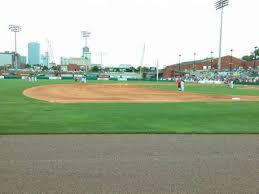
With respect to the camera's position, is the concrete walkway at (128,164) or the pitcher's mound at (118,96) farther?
the pitcher's mound at (118,96)

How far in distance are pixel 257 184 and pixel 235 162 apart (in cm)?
158

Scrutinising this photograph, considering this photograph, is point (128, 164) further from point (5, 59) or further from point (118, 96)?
point (5, 59)

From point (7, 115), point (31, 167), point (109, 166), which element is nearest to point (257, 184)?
point (109, 166)

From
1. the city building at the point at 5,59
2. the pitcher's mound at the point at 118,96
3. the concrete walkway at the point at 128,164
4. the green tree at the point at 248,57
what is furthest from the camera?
the city building at the point at 5,59

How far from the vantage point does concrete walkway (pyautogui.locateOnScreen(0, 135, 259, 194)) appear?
5949 millimetres

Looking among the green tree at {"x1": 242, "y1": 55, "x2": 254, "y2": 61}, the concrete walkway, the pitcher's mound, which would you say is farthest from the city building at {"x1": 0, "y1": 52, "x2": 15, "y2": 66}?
the concrete walkway

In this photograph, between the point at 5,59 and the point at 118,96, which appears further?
the point at 5,59

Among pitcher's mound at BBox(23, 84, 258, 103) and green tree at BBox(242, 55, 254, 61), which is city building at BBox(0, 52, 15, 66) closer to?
green tree at BBox(242, 55, 254, 61)

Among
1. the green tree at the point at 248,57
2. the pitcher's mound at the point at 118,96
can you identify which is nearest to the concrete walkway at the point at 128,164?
the pitcher's mound at the point at 118,96

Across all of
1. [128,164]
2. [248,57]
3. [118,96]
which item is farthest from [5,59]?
[128,164]

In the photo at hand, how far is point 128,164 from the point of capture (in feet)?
24.3

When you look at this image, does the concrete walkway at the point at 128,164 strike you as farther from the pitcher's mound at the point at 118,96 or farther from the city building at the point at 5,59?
the city building at the point at 5,59

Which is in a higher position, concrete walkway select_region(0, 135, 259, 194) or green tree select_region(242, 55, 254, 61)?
green tree select_region(242, 55, 254, 61)

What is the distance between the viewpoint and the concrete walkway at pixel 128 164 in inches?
234
